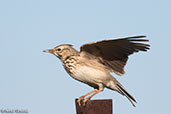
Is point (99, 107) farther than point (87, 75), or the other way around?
point (87, 75)

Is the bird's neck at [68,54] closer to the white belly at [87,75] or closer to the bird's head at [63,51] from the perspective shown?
the bird's head at [63,51]

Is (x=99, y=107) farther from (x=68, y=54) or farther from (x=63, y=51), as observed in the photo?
(x=63, y=51)

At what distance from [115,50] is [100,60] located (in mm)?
383

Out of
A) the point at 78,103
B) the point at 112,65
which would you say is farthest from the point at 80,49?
the point at 78,103

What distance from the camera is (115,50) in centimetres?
762

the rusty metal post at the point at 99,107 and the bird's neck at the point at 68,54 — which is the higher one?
the bird's neck at the point at 68,54

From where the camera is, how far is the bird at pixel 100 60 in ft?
23.9

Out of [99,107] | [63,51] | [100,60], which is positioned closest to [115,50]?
[100,60]

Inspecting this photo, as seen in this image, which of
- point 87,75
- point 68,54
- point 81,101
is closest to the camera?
point 81,101

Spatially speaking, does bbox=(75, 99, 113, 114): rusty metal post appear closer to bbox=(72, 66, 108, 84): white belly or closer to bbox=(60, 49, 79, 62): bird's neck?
bbox=(72, 66, 108, 84): white belly

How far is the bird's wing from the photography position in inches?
288

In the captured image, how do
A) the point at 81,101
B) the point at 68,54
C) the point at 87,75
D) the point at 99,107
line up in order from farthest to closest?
the point at 68,54 < the point at 87,75 < the point at 81,101 < the point at 99,107

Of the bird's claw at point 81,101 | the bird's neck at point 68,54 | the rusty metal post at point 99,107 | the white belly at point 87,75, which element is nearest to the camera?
the rusty metal post at point 99,107

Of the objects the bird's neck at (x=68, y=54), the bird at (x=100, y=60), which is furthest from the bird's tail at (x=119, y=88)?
the bird's neck at (x=68, y=54)
